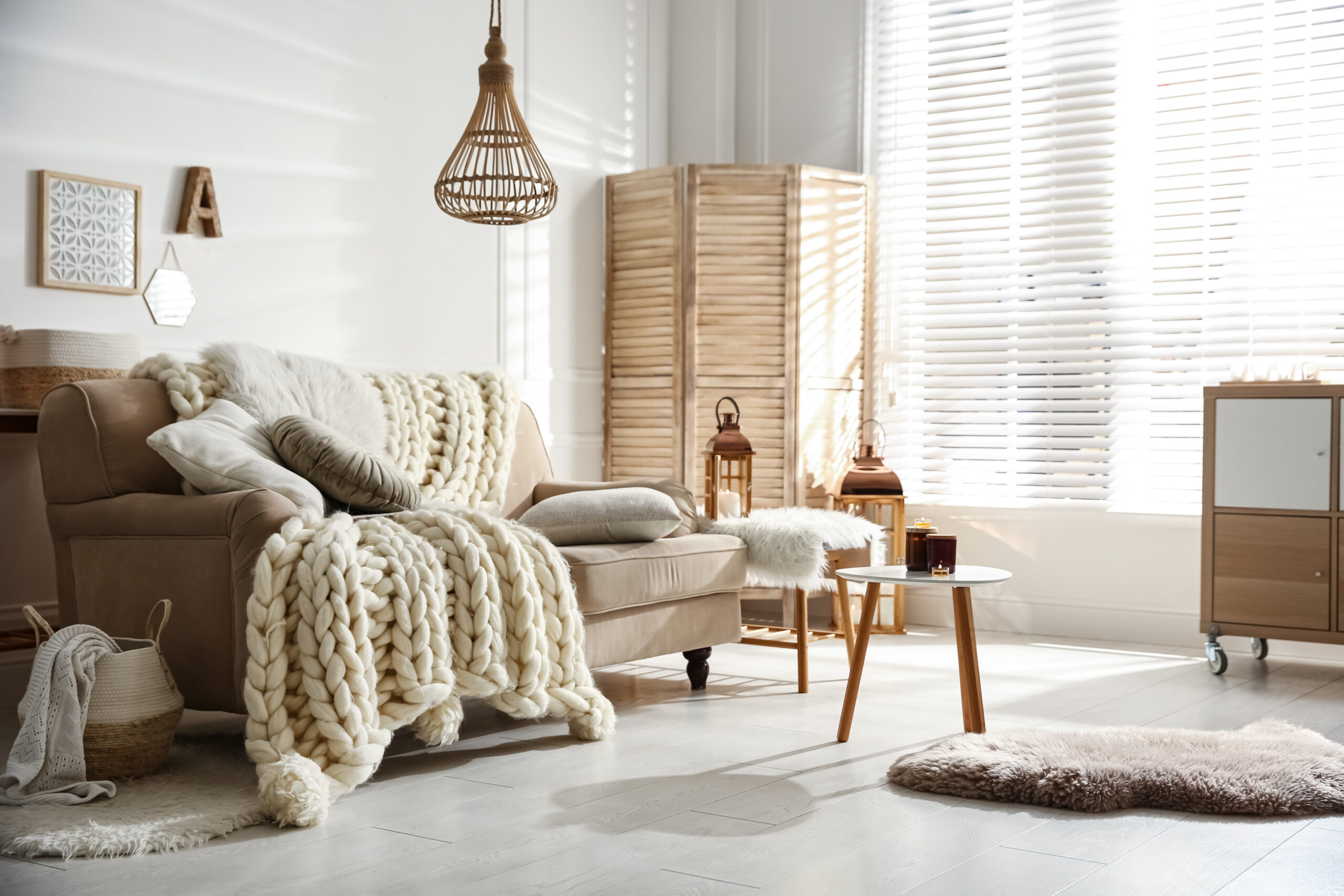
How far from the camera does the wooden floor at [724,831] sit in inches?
76.9

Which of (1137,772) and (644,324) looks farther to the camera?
(644,324)

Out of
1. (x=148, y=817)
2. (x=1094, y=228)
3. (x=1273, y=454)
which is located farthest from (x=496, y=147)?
(x=1273, y=454)

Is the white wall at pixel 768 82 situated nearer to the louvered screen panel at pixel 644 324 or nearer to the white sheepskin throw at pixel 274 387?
the louvered screen panel at pixel 644 324

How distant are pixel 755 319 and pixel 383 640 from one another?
2.77 metres

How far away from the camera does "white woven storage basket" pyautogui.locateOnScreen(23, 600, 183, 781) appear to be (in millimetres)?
2428

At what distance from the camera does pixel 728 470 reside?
4.57 metres

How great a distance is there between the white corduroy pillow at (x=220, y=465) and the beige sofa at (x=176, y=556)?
6 centimetres

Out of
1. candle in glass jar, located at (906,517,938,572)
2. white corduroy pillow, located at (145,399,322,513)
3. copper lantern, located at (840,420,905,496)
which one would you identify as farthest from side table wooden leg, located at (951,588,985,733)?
copper lantern, located at (840,420,905,496)

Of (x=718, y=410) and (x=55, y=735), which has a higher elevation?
(x=718, y=410)

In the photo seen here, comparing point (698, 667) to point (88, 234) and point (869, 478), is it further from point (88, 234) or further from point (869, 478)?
point (88, 234)

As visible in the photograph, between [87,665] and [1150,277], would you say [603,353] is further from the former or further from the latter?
[87,665]

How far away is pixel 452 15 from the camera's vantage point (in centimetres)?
455

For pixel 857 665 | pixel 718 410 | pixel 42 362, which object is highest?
pixel 42 362

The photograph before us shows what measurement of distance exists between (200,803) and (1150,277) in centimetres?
377
